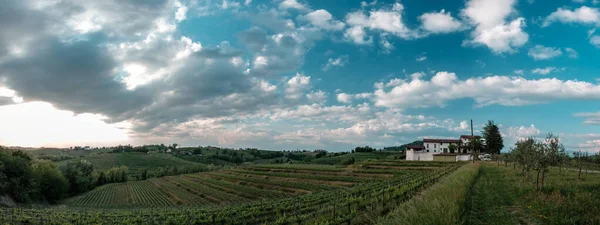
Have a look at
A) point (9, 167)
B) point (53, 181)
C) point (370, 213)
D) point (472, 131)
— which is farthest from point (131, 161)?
point (370, 213)

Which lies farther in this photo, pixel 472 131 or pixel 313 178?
pixel 472 131

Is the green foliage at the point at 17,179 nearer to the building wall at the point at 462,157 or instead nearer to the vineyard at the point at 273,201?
the vineyard at the point at 273,201

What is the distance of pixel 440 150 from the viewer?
121875 millimetres

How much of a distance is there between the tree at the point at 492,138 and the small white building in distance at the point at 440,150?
7070 millimetres

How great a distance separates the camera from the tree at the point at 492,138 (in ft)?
337

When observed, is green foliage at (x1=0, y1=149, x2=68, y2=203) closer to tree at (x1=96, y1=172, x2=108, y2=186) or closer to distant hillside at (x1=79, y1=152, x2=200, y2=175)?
tree at (x1=96, y1=172, x2=108, y2=186)

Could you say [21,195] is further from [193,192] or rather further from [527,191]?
[527,191]

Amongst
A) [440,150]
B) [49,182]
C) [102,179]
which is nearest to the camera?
[49,182]

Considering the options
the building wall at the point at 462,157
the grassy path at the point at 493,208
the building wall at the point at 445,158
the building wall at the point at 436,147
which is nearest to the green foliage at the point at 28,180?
the grassy path at the point at 493,208

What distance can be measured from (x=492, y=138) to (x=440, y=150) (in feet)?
72.3

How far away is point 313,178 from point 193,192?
31.7m

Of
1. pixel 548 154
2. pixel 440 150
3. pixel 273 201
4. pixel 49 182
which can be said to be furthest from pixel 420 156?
pixel 49 182

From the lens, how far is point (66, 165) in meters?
110

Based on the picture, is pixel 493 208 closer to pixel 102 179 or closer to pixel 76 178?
pixel 76 178
